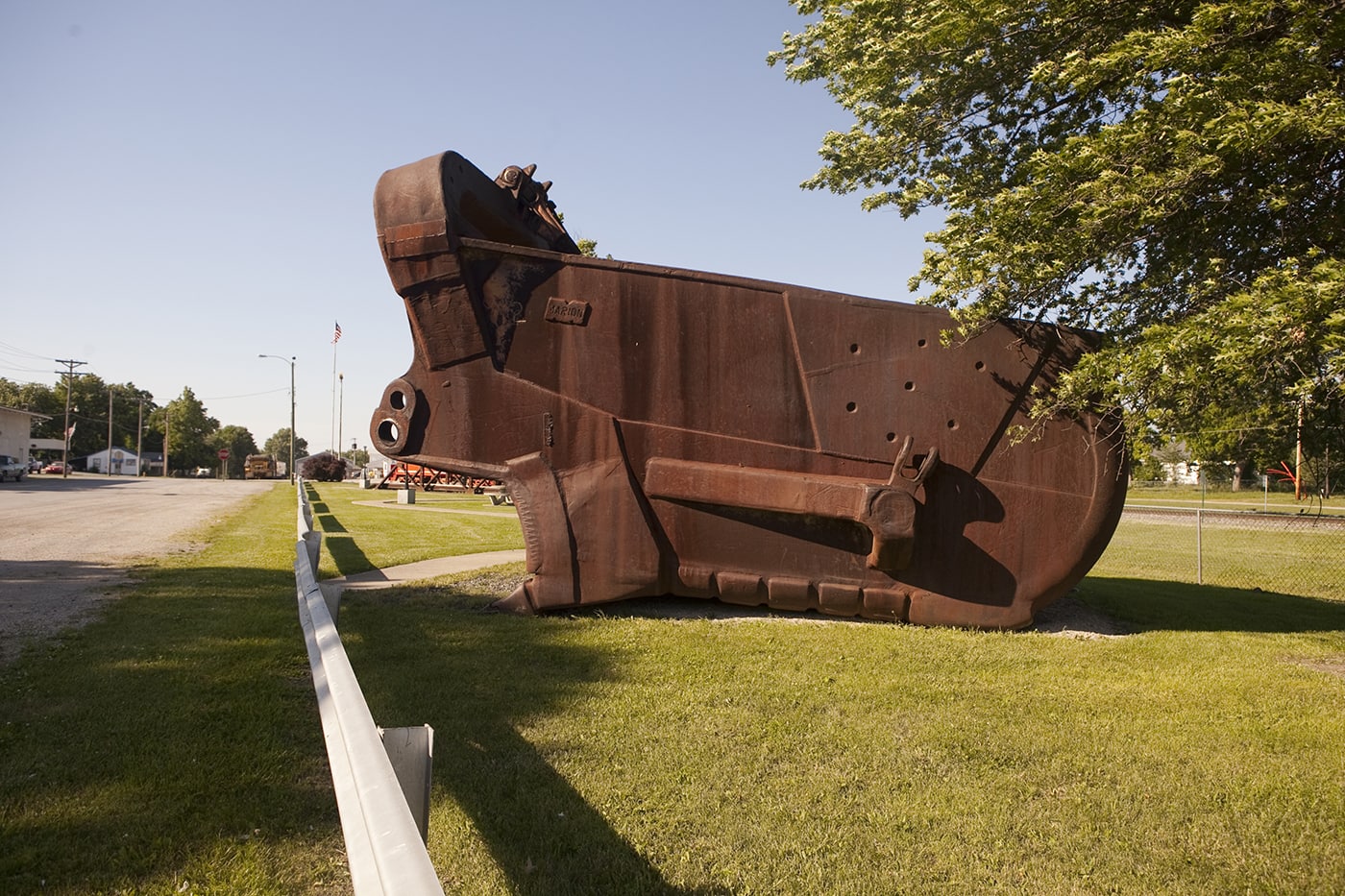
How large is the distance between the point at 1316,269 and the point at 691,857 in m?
3.95

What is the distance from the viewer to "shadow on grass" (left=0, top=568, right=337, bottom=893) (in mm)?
2957

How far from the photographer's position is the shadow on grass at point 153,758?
2.96 meters

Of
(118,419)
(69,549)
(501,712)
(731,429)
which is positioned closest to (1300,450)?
(731,429)

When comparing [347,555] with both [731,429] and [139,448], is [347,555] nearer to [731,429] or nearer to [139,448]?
[731,429]

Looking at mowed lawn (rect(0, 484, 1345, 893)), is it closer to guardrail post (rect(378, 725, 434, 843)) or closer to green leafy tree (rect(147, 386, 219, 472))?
guardrail post (rect(378, 725, 434, 843))

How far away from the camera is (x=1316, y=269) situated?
4.15 metres

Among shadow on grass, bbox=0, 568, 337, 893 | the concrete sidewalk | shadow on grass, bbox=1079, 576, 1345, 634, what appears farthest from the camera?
the concrete sidewalk

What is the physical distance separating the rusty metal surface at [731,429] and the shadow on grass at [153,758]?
2300 mm

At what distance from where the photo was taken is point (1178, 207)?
5145 millimetres

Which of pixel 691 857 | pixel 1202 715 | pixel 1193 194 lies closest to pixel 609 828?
A: pixel 691 857

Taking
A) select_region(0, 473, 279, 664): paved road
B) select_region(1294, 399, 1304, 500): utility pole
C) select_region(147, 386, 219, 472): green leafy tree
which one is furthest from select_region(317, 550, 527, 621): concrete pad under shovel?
select_region(147, 386, 219, 472): green leafy tree

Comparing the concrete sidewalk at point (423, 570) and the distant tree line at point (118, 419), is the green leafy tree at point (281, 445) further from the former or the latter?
the concrete sidewalk at point (423, 570)

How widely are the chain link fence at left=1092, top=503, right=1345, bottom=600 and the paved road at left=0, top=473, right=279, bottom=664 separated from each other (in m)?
10.4

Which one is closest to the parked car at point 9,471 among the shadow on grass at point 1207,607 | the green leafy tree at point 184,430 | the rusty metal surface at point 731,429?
the rusty metal surface at point 731,429
